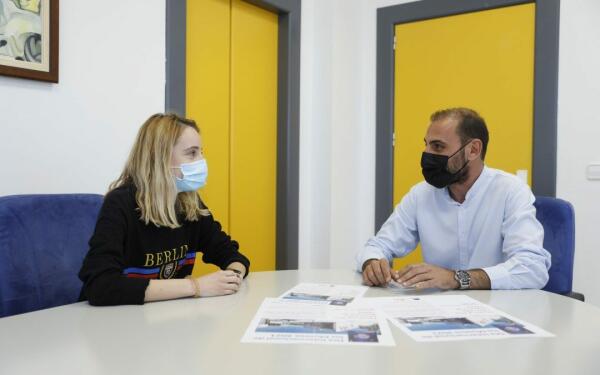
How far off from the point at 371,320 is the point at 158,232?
0.75 metres

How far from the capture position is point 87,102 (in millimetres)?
2016

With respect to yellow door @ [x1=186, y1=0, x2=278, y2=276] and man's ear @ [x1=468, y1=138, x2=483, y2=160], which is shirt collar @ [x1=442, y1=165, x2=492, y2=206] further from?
yellow door @ [x1=186, y1=0, x2=278, y2=276]

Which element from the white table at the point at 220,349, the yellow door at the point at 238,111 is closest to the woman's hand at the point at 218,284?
the white table at the point at 220,349

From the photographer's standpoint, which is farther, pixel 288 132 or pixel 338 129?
pixel 338 129

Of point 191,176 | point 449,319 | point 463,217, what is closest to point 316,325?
point 449,319

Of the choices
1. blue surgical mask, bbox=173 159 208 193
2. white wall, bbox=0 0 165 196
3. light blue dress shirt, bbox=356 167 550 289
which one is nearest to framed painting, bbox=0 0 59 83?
white wall, bbox=0 0 165 196

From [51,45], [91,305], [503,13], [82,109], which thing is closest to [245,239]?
[82,109]

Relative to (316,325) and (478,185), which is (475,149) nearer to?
(478,185)

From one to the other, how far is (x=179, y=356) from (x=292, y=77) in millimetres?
2470

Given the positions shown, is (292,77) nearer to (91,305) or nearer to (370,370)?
(91,305)

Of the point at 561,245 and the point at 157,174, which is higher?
the point at 157,174

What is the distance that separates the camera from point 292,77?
316 centimetres

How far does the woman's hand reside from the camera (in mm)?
1347

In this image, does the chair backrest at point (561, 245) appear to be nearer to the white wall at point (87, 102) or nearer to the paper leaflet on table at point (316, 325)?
the paper leaflet on table at point (316, 325)
